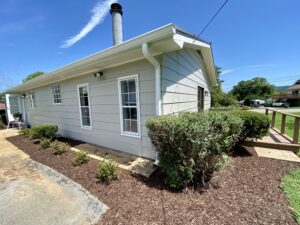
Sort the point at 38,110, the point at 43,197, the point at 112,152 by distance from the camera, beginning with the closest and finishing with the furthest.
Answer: the point at 43,197 < the point at 112,152 < the point at 38,110

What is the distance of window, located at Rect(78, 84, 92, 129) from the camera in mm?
5768

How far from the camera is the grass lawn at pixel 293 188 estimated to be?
86.3 inches

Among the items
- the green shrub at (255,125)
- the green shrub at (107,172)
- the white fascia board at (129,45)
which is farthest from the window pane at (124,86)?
→ the green shrub at (255,125)

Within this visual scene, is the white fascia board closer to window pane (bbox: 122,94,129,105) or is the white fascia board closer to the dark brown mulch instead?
window pane (bbox: 122,94,129,105)

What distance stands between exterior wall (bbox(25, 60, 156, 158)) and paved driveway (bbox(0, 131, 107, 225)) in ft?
6.08

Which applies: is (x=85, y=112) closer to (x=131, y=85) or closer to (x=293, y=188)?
(x=131, y=85)

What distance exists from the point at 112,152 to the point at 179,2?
5488 millimetres

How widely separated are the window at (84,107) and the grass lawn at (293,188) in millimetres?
5813

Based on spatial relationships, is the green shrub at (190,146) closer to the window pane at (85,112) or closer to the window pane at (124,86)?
the window pane at (124,86)

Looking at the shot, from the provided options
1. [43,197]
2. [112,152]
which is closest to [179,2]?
[112,152]

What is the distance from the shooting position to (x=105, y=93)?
4.95 m

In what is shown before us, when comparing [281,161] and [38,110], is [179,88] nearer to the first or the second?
[281,161]

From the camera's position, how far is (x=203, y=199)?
2.42 meters

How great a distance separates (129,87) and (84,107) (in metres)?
2.67
